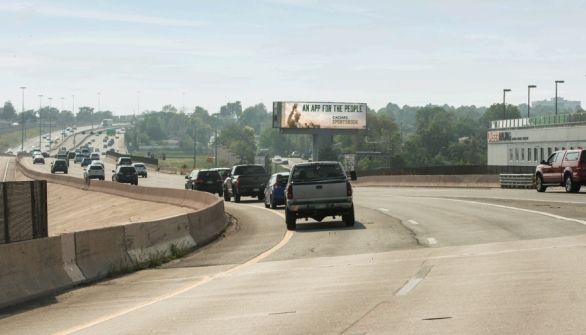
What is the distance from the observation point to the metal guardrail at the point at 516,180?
50.9m

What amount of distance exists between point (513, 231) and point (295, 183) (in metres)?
6.31

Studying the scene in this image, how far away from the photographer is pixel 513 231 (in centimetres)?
2122

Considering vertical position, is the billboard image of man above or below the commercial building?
above

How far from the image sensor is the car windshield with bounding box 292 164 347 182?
83.5ft

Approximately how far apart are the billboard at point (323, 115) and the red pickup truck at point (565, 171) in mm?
69592

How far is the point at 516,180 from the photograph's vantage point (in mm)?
51938

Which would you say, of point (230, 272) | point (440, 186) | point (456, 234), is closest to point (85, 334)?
point (230, 272)

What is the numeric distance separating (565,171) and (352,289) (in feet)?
97.7

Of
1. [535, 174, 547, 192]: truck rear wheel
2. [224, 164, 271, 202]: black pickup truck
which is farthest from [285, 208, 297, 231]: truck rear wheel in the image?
[535, 174, 547, 192]: truck rear wheel

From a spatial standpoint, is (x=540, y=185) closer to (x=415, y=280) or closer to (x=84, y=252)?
(x=415, y=280)

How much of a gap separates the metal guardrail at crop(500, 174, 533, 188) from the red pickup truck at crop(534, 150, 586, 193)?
8.38 m

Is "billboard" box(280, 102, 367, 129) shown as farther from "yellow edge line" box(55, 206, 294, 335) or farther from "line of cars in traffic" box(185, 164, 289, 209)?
"yellow edge line" box(55, 206, 294, 335)

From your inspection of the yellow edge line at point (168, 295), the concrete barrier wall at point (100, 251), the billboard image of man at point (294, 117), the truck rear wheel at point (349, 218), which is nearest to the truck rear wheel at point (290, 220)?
the truck rear wheel at point (349, 218)

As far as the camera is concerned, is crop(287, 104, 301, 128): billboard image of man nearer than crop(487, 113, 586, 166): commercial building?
No
